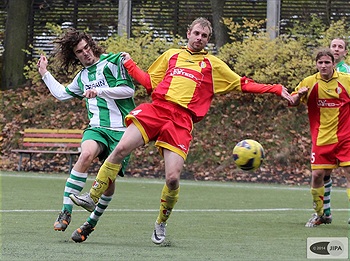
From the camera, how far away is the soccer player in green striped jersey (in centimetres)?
830

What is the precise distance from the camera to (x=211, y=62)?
8672 mm

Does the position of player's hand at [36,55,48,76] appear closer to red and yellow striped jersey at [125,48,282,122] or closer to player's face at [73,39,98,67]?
player's face at [73,39,98,67]

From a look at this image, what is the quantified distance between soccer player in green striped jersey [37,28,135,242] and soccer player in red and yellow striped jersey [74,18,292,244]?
0.89 ft

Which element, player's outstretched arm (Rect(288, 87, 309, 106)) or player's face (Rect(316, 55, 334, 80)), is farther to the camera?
player's face (Rect(316, 55, 334, 80))

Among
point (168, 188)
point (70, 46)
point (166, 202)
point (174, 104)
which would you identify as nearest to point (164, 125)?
point (174, 104)

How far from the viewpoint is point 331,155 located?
34.2 feet

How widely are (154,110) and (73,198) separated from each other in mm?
1164

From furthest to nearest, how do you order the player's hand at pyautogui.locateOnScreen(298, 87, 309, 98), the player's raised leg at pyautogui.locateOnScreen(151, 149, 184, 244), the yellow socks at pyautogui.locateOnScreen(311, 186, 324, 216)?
the yellow socks at pyautogui.locateOnScreen(311, 186, 324, 216) → the player's hand at pyautogui.locateOnScreen(298, 87, 309, 98) → the player's raised leg at pyautogui.locateOnScreen(151, 149, 184, 244)

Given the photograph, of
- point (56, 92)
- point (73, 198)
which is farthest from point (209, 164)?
point (73, 198)

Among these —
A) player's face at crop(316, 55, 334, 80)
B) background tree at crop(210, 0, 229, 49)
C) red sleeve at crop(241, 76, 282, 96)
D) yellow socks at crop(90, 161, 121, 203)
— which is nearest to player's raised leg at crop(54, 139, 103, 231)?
yellow socks at crop(90, 161, 121, 203)

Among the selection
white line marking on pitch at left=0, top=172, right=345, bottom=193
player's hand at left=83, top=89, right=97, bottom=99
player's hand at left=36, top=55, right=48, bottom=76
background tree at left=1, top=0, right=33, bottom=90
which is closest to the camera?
player's hand at left=83, top=89, right=97, bottom=99

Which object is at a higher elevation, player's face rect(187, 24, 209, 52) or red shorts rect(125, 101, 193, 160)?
player's face rect(187, 24, 209, 52)

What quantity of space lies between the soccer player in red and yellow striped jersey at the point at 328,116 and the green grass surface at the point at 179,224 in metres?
0.73

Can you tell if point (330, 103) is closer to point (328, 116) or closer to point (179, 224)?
point (328, 116)
